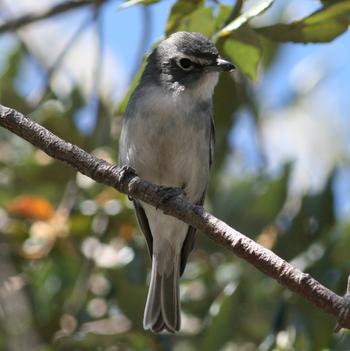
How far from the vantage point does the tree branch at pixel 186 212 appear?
8.64ft

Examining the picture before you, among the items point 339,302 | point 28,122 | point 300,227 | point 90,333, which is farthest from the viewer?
point 300,227

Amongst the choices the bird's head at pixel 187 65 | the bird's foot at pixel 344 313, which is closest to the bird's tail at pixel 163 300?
the bird's head at pixel 187 65

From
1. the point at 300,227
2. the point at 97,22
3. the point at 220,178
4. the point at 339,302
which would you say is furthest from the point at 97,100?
the point at 339,302

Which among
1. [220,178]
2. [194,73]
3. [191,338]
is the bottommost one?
[191,338]

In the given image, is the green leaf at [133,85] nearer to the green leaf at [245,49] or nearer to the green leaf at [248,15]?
the green leaf at [245,49]

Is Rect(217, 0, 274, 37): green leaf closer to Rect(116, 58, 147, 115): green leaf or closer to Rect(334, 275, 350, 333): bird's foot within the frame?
Rect(116, 58, 147, 115): green leaf

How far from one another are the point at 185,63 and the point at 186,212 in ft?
5.71

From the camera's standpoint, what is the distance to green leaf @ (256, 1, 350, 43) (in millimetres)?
3479

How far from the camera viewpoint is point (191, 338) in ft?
14.8

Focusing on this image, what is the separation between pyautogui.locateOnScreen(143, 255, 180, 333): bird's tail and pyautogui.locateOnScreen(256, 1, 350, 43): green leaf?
1517 mm

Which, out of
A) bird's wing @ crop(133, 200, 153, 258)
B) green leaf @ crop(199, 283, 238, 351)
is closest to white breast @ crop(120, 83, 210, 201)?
bird's wing @ crop(133, 200, 153, 258)

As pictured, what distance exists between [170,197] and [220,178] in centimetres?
185

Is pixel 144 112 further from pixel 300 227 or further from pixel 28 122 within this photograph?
pixel 28 122

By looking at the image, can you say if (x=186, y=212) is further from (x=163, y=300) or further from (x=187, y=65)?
(x=187, y=65)
